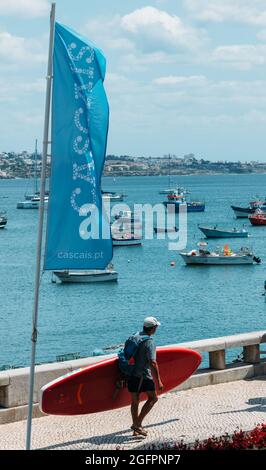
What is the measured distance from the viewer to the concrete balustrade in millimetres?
13250

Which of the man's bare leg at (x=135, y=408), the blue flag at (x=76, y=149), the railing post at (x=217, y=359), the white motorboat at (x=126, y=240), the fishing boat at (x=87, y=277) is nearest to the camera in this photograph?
the blue flag at (x=76, y=149)

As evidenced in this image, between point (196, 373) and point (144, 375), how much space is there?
9.50 feet

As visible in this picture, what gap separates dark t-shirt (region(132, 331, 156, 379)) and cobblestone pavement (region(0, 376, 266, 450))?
756 millimetres

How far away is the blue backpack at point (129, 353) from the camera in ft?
40.8

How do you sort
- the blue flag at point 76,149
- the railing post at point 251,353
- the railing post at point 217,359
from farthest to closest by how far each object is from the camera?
the railing post at point 251,353 → the railing post at point 217,359 → the blue flag at point 76,149

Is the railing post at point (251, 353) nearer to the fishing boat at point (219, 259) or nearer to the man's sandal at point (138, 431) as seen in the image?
the man's sandal at point (138, 431)

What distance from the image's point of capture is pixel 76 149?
10891 millimetres

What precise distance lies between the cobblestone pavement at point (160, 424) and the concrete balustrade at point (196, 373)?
210mm

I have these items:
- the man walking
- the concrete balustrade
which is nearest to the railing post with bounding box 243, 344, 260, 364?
the concrete balustrade

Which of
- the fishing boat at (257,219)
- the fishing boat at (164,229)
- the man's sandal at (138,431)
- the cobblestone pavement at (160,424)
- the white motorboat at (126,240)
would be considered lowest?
the fishing boat at (164,229)

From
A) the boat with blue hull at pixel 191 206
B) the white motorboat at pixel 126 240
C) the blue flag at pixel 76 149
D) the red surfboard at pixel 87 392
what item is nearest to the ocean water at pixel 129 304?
the white motorboat at pixel 126 240

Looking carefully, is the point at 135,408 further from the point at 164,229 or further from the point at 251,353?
the point at 164,229

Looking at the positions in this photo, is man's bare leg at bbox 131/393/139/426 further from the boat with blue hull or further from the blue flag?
the boat with blue hull

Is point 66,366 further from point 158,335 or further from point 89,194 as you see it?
point 158,335
